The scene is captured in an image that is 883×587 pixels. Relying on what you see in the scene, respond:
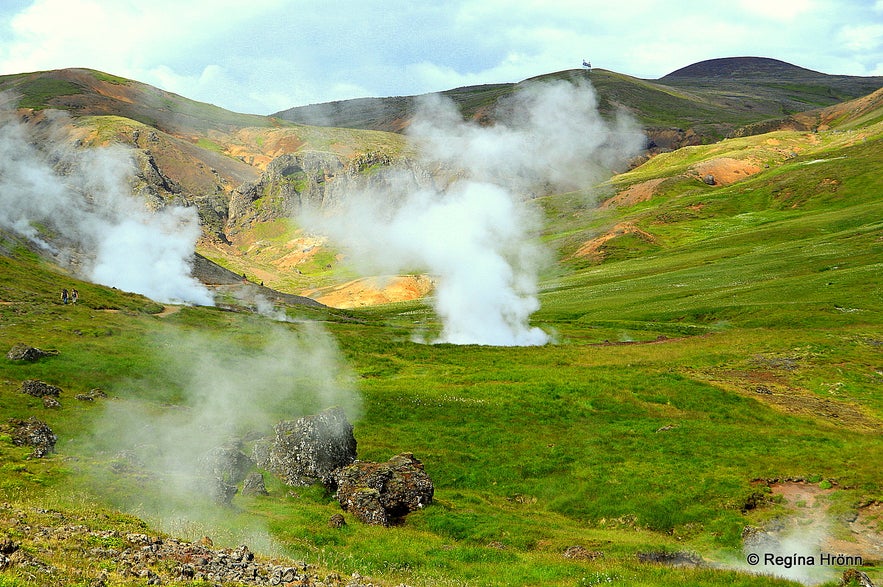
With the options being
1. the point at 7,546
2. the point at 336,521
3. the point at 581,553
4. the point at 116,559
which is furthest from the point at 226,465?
the point at 581,553

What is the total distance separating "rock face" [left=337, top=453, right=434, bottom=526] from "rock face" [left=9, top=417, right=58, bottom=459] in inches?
576

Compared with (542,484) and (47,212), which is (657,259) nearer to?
(542,484)

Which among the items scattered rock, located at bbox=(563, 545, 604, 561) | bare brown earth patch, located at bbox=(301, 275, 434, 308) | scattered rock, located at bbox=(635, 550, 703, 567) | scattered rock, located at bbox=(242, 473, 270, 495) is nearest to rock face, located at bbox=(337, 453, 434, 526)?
scattered rock, located at bbox=(242, 473, 270, 495)

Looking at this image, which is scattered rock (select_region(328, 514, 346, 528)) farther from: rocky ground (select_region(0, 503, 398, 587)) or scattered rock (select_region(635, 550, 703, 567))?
scattered rock (select_region(635, 550, 703, 567))

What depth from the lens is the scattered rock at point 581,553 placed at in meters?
23.4

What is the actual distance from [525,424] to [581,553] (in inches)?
803

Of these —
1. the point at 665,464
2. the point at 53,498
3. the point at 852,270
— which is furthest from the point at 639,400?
the point at 852,270

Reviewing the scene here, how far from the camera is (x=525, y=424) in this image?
1735 inches

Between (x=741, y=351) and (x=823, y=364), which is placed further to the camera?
(x=741, y=351)

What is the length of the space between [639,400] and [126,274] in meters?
106

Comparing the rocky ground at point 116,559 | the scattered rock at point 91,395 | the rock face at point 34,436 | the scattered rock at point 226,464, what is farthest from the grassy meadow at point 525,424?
the scattered rock at point 226,464

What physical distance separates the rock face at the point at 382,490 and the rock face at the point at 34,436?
14631 mm

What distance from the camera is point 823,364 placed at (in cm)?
5894

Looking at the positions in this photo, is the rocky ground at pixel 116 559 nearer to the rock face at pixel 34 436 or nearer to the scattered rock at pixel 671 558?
the rock face at pixel 34 436
